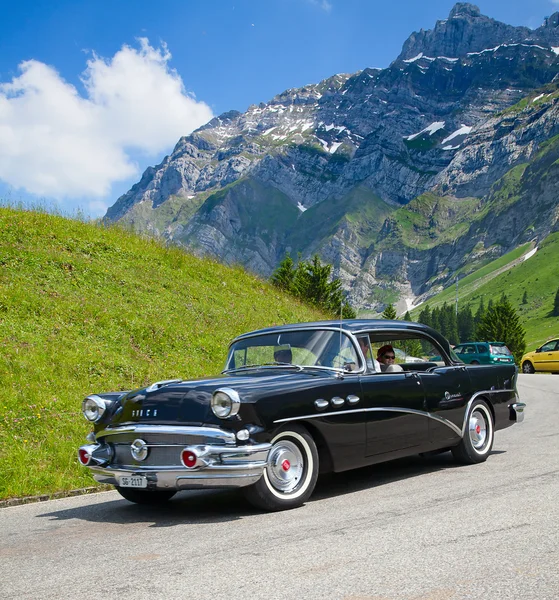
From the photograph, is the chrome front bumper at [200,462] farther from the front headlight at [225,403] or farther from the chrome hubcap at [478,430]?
the chrome hubcap at [478,430]

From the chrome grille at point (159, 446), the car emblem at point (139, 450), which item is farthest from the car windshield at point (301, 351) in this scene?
the car emblem at point (139, 450)

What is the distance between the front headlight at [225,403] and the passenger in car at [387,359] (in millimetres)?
2103

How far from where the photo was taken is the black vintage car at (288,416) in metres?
5.17

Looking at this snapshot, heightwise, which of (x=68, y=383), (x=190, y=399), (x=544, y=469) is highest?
(x=68, y=383)

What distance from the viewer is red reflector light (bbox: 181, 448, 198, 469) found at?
500 centimetres

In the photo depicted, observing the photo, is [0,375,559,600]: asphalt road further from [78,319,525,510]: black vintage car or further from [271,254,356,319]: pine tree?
[271,254,356,319]: pine tree

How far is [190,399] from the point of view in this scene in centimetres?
543

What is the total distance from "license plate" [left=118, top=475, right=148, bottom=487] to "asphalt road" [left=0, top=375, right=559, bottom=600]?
13.0 inches

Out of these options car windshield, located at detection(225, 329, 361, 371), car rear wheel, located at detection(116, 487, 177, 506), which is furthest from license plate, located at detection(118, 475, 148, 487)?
car windshield, located at detection(225, 329, 361, 371)

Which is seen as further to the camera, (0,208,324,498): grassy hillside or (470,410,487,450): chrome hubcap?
(0,208,324,498): grassy hillside

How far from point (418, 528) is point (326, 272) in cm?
2637

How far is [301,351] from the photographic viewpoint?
656 centimetres

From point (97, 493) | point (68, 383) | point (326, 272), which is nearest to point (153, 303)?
point (68, 383)

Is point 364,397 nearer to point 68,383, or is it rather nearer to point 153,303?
point 68,383
